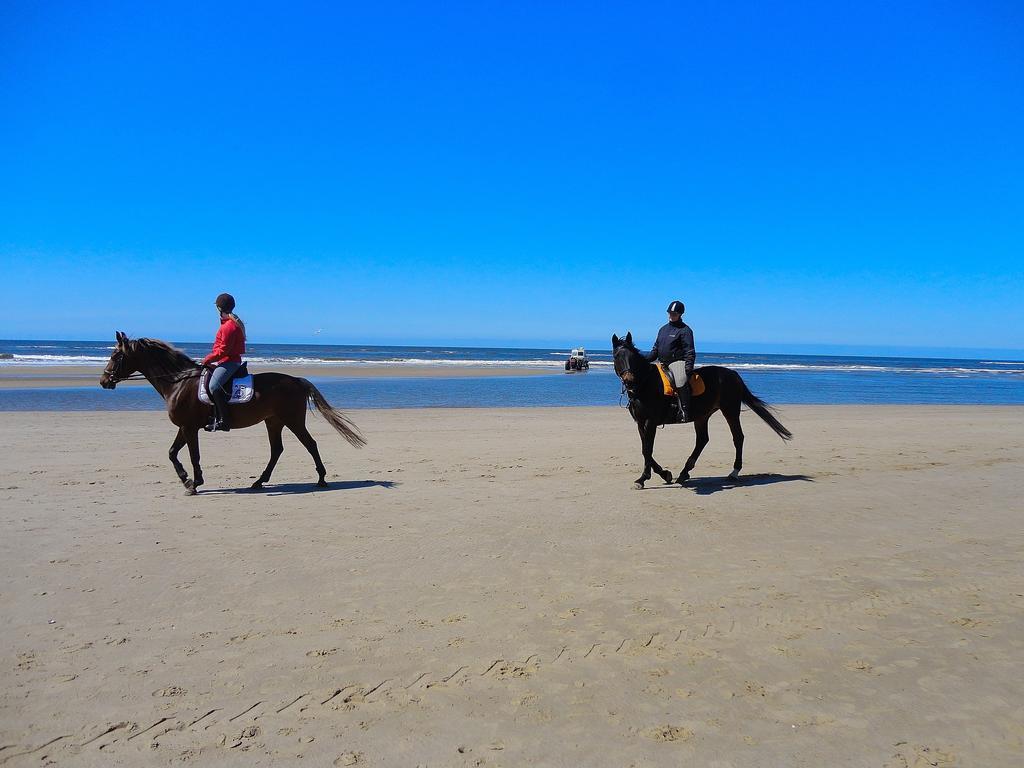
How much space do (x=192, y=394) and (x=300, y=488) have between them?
194cm

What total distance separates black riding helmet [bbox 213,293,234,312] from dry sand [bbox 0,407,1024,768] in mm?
2459

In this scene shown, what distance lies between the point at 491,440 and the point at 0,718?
36.3ft

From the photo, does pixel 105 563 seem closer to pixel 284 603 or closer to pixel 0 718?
pixel 284 603

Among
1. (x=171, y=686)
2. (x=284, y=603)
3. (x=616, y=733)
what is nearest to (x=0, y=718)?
(x=171, y=686)

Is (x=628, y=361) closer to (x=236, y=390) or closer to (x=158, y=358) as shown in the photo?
(x=236, y=390)

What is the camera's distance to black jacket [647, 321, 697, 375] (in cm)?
960

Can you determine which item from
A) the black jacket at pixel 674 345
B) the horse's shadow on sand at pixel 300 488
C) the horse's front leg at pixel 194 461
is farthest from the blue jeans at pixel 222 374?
the black jacket at pixel 674 345

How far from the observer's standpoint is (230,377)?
9.21m

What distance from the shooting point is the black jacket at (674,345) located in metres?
9.60

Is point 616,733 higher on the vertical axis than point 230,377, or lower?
lower

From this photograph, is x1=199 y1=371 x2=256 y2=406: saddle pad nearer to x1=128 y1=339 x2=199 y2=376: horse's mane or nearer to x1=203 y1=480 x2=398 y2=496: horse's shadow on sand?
x1=128 y1=339 x2=199 y2=376: horse's mane

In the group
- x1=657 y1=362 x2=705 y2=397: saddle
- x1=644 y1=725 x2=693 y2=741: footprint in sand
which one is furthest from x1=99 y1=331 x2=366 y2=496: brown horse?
x1=644 y1=725 x2=693 y2=741: footprint in sand

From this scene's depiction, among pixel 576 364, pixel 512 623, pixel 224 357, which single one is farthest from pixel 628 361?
pixel 576 364

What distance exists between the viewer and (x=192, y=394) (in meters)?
9.23
